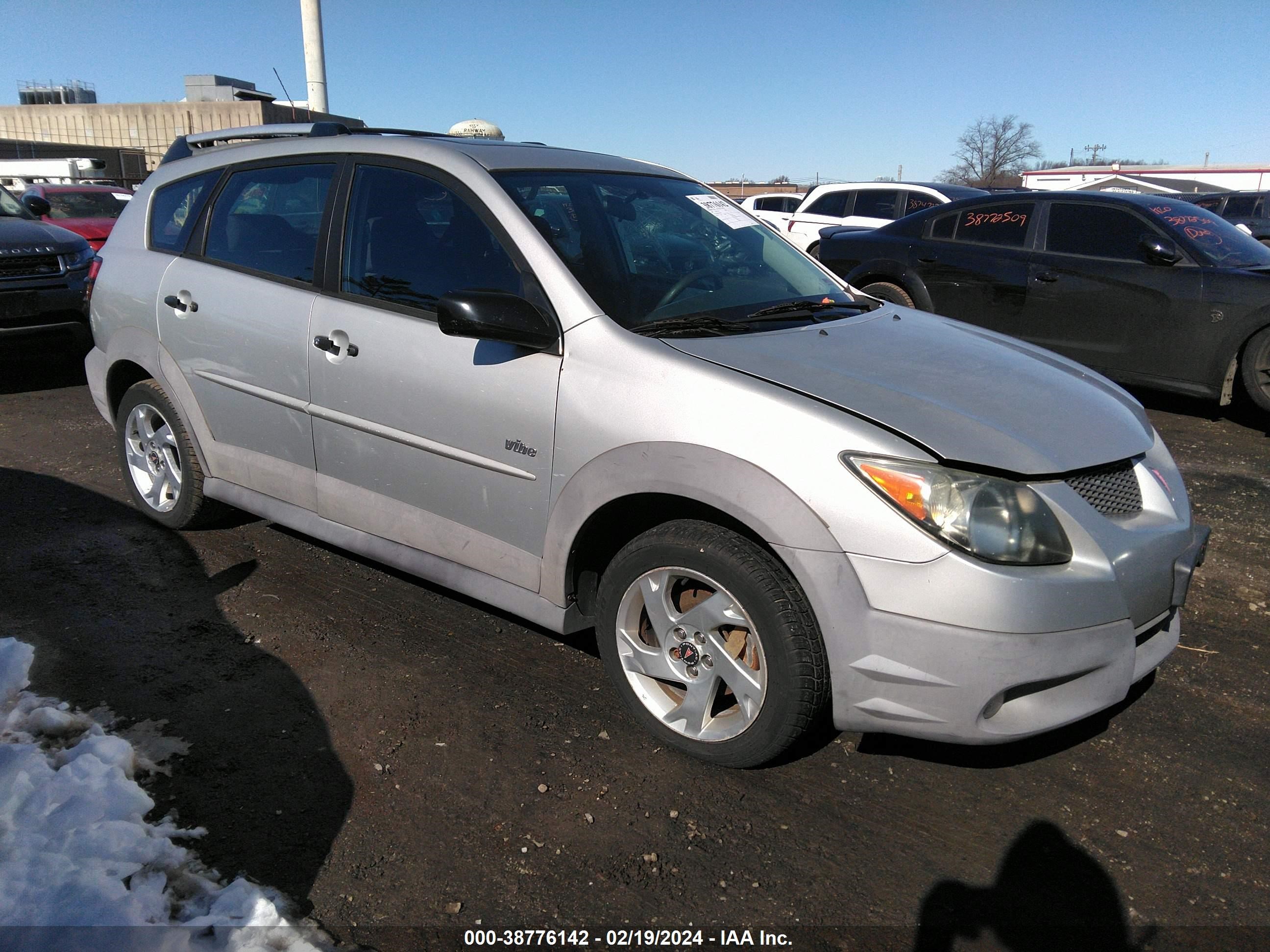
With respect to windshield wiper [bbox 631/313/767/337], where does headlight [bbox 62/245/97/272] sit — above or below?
below

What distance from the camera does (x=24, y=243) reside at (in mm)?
7844

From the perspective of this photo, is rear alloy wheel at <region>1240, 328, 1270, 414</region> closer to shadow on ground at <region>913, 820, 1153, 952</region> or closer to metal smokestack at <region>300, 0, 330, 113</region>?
shadow on ground at <region>913, 820, 1153, 952</region>

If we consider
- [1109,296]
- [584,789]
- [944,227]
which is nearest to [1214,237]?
[1109,296]

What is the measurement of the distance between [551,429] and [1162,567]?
179 cm

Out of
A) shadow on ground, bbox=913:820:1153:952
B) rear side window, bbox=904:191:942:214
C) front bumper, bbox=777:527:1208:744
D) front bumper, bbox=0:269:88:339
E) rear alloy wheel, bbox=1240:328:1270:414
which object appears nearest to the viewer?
shadow on ground, bbox=913:820:1153:952

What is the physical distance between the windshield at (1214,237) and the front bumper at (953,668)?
561cm

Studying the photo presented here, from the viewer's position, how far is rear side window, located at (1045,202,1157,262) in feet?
23.4

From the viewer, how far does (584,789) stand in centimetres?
271

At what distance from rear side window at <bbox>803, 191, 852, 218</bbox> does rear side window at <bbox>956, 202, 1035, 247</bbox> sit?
6329 millimetres

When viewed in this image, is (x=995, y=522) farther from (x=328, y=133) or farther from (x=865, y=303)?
(x=328, y=133)

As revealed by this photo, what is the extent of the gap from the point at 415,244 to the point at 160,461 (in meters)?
2.03

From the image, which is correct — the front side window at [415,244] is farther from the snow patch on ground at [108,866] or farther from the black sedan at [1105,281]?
the black sedan at [1105,281]

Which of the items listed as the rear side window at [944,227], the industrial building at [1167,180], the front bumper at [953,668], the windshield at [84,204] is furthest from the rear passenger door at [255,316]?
the industrial building at [1167,180]

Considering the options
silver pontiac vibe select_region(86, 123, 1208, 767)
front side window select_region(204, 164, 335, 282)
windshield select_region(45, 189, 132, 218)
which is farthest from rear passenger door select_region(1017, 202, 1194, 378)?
windshield select_region(45, 189, 132, 218)
